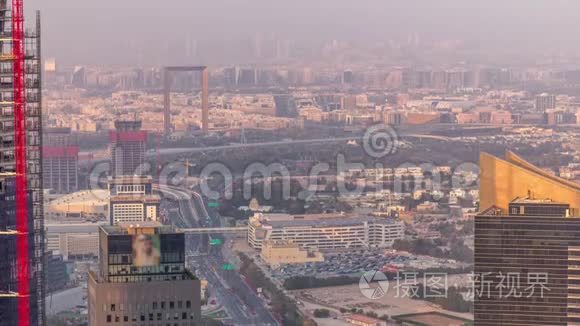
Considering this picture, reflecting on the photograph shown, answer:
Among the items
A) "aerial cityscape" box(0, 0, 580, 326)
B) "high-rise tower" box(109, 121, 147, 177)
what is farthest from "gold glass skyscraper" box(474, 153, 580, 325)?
"high-rise tower" box(109, 121, 147, 177)

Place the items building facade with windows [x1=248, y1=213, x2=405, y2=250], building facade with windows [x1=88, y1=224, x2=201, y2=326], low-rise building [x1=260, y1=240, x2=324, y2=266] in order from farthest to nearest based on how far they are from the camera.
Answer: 1. building facade with windows [x1=248, y1=213, x2=405, y2=250]
2. low-rise building [x1=260, y1=240, x2=324, y2=266]
3. building facade with windows [x1=88, y1=224, x2=201, y2=326]

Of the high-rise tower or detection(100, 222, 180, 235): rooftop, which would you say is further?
the high-rise tower

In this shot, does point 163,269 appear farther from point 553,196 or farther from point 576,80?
point 576,80

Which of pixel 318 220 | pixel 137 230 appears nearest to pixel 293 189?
pixel 318 220

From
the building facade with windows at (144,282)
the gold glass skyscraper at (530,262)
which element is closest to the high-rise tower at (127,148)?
the gold glass skyscraper at (530,262)

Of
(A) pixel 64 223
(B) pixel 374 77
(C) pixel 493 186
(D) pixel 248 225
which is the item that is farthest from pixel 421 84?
(C) pixel 493 186

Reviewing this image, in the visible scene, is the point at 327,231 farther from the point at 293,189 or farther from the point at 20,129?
the point at 20,129

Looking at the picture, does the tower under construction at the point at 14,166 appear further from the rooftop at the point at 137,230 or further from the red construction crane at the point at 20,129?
the rooftop at the point at 137,230

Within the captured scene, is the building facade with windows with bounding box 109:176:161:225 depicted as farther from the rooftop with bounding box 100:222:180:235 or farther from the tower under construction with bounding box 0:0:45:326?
the tower under construction with bounding box 0:0:45:326
